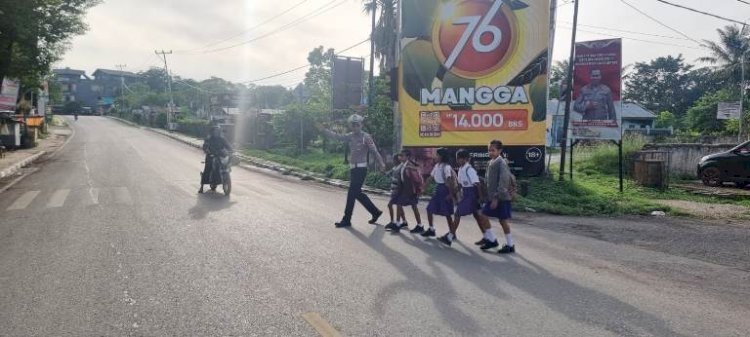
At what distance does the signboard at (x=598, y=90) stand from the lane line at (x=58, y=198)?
14146mm

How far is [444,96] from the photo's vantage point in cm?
1617

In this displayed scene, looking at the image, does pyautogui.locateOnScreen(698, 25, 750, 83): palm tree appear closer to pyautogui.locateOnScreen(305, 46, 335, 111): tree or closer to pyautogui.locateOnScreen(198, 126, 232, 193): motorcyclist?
pyautogui.locateOnScreen(305, 46, 335, 111): tree

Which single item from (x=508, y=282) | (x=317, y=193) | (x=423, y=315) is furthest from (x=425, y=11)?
(x=423, y=315)

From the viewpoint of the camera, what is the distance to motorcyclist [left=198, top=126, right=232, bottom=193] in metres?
13.6

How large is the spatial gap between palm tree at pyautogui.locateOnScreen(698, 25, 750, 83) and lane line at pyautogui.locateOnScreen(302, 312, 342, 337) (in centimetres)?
5741

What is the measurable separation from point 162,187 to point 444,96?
8727 mm

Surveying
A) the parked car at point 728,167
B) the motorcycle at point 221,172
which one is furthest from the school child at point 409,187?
the parked car at point 728,167

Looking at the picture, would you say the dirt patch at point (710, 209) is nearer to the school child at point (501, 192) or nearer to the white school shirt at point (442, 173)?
the school child at point (501, 192)

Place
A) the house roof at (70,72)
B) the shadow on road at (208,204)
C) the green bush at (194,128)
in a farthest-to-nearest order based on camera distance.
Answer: the house roof at (70,72), the green bush at (194,128), the shadow on road at (208,204)

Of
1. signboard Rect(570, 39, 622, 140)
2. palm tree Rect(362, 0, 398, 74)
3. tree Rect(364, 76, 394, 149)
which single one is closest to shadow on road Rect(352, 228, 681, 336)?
signboard Rect(570, 39, 622, 140)

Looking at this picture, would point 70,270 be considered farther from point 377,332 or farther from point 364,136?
point 364,136

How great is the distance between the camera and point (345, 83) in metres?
25.7

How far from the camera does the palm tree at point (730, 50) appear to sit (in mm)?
49219

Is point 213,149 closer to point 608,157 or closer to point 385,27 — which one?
point 608,157
